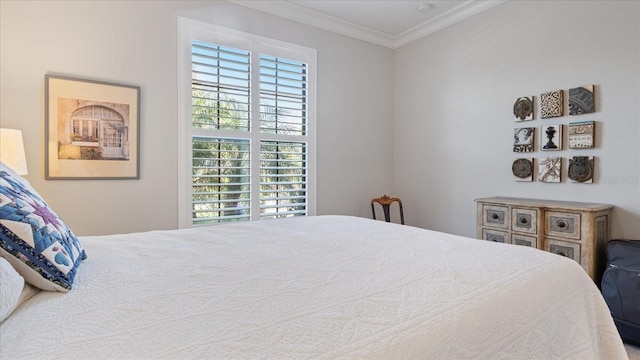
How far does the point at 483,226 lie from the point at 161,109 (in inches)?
111

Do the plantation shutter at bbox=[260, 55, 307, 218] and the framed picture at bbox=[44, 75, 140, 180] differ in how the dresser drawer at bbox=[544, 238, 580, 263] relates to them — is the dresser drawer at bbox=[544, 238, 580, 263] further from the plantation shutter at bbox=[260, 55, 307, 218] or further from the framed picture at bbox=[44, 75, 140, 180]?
the framed picture at bbox=[44, 75, 140, 180]

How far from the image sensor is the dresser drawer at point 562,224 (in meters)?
2.26

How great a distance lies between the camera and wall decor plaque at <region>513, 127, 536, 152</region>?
112 inches

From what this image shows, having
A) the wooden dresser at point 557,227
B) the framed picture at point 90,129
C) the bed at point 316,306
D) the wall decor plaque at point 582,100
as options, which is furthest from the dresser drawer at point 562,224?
the framed picture at point 90,129

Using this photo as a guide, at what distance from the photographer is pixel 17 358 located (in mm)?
576

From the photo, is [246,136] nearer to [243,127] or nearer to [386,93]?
[243,127]

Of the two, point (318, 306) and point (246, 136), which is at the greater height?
point (246, 136)

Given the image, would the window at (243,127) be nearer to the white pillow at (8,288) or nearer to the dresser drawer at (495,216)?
the dresser drawer at (495,216)

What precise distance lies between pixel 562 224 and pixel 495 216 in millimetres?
467

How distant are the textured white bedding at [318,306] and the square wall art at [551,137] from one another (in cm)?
184

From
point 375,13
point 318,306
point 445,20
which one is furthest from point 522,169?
point 318,306

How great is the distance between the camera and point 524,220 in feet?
8.28

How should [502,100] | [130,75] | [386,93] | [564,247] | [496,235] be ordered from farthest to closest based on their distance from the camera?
[386,93] < [502,100] < [496,235] < [130,75] < [564,247]

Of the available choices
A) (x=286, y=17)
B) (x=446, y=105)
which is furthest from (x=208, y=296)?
(x=446, y=105)
